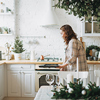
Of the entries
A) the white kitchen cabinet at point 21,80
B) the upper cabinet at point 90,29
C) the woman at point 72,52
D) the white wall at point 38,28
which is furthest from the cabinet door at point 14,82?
the upper cabinet at point 90,29

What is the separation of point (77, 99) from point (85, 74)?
34.6 inches

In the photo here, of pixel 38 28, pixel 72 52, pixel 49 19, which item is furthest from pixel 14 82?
pixel 72 52

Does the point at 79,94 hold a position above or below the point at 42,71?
above

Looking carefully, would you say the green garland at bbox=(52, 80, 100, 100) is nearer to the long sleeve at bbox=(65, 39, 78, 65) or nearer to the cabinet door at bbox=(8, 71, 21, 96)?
the long sleeve at bbox=(65, 39, 78, 65)

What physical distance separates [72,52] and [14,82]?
5.74ft

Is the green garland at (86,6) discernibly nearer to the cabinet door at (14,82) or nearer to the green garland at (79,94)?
the green garland at (79,94)

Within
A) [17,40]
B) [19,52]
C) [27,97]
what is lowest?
[27,97]

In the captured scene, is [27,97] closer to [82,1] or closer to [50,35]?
[50,35]

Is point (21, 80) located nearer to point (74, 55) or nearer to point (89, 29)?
point (74, 55)

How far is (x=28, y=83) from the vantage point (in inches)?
157

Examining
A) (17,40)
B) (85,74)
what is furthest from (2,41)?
(85,74)

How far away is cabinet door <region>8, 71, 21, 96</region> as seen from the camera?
3.99m

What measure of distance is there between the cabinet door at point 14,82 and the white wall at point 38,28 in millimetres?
842

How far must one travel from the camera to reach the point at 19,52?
4344mm
